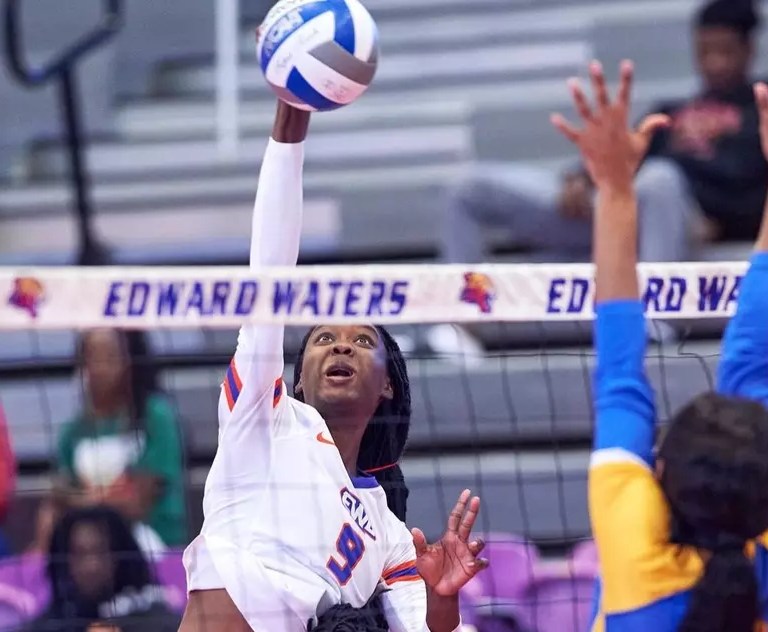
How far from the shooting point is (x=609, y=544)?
2275 mm

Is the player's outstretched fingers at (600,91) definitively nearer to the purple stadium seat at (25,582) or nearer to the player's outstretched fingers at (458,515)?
the player's outstretched fingers at (458,515)

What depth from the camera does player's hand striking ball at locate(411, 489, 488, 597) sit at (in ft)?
10.7

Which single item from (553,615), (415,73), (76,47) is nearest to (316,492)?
(553,615)

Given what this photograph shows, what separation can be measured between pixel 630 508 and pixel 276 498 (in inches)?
41.2

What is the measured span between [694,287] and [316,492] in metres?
0.99

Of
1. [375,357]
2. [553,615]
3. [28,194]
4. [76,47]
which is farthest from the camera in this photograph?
[28,194]

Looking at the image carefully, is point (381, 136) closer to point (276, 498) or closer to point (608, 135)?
point (276, 498)

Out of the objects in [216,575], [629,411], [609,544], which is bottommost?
[216,575]

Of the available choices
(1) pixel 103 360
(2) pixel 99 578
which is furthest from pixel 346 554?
(1) pixel 103 360

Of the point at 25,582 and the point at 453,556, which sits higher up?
the point at 453,556

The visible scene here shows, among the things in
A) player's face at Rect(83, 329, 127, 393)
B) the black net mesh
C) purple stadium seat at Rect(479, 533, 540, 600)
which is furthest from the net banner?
player's face at Rect(83, 329, 127, 393)

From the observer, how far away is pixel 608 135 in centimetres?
238

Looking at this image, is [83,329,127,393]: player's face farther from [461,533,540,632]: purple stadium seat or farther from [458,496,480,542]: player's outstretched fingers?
[458,496,480,542]: player's outstretched fingers

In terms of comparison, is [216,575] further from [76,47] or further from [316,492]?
[76,47]
